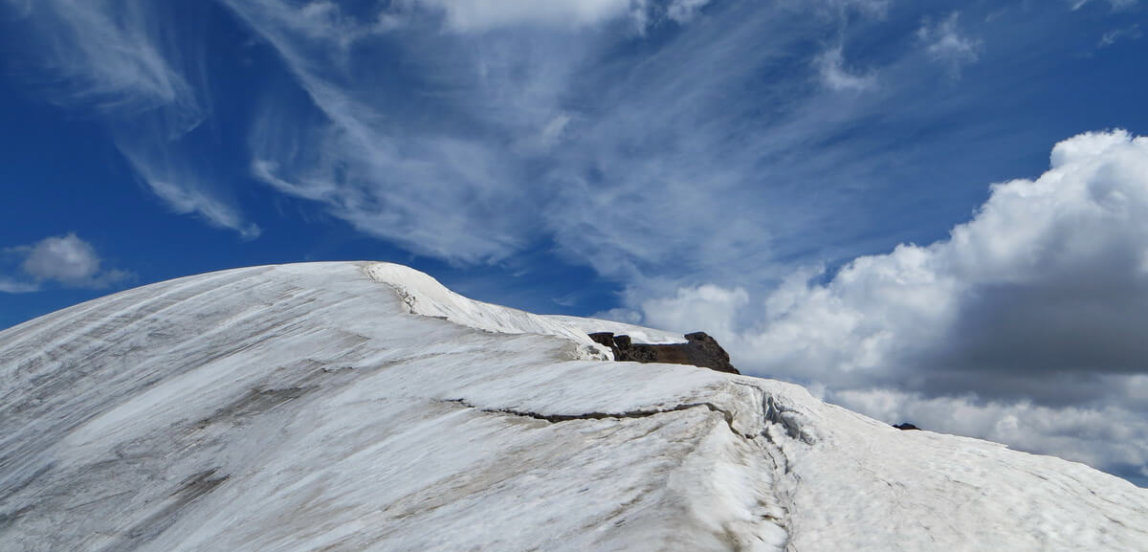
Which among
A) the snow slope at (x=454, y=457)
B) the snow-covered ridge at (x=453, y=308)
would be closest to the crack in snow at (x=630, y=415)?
the snow slope at (x=454, y=457)

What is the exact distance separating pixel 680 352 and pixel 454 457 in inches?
640

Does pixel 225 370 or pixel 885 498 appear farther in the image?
pixel 225 370

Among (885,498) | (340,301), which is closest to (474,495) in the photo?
(885,498)

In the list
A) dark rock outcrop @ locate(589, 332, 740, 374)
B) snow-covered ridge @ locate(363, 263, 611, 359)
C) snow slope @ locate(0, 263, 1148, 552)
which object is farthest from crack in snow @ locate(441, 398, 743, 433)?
dark rock outcrop @ locate(589, 332, 740, 374)

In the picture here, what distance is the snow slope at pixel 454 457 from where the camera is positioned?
3.08 m

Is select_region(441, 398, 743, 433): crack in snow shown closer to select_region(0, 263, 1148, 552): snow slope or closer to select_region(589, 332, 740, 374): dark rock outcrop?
select_region(0, 263, 1148, 552): snow slope

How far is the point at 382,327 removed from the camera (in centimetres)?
999

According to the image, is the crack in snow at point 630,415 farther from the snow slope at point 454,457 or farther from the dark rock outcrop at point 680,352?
the dark rock outcrop at point 680,352

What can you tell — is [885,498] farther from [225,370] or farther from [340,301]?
[340,301]

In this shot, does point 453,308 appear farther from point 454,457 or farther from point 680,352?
point 454,457

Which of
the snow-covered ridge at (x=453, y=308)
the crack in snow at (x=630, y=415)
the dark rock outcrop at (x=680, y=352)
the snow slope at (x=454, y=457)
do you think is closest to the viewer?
the snow slope at (x=454, y=457)

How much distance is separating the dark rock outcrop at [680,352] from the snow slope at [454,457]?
873 centimetres

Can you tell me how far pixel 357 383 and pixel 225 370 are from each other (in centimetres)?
314

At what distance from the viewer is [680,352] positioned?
20.7 metres
